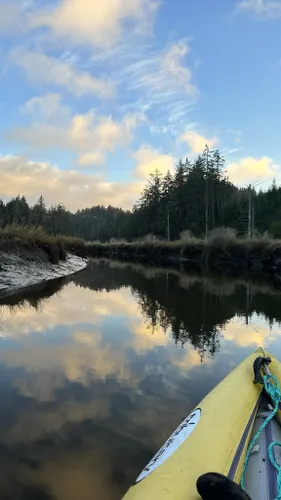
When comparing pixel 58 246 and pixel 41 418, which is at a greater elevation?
pixel 58 246

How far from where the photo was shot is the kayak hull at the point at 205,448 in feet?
5.06

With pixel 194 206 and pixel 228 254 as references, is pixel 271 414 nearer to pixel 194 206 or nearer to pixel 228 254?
pixel 228 254

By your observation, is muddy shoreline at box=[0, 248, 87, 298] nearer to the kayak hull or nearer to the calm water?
the calm water

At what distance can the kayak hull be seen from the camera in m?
1.54

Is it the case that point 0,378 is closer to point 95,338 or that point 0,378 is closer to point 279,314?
point 95,338

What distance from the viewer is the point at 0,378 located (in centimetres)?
352

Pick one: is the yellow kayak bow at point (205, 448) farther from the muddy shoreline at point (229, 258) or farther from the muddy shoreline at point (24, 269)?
the muddy shoreline at point (229, 258)

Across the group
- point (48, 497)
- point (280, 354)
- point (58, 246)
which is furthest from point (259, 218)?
point (48, 497)

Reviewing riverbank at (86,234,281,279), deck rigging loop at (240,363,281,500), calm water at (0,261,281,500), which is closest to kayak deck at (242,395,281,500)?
deck rigging loop at (240,363,281,500)

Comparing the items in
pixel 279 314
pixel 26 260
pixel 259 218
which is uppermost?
pixel 259 218

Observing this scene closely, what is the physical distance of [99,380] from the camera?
3.59m

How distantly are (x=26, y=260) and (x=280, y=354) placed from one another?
8.93 meters

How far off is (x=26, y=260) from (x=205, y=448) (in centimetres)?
1075

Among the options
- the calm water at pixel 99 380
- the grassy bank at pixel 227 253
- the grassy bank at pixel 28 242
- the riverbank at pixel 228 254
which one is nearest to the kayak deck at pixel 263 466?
the calm water at pixel 99 380
